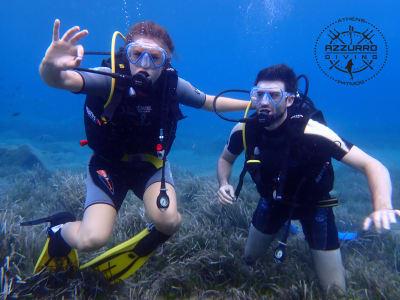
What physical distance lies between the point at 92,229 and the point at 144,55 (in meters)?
2.02

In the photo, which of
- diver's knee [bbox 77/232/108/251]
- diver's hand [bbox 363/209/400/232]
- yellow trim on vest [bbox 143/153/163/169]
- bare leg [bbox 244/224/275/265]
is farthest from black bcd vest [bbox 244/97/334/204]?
diver's knee [bbox 77/232/108/251]

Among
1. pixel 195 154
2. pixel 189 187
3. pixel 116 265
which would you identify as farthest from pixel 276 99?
pixel 195 154

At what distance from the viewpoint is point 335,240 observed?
12.2 feet

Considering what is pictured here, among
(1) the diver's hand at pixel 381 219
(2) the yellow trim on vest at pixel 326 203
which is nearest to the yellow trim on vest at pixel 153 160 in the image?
(2) the yellow trim on vest at pixel 326 203

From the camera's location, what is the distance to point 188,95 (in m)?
3.82

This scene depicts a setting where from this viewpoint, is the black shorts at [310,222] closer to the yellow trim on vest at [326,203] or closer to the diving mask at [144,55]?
the yellow trim on vest at [326,203]

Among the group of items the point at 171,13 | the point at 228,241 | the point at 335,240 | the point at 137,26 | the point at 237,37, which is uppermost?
the point at 237,37

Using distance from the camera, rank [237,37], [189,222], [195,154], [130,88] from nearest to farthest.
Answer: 1. [130,88]
2. [189,222]
3. [195,154]
4. [237,37]

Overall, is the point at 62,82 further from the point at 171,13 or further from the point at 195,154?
the point at 171,13

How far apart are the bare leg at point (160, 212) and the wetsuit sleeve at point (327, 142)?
1.82m

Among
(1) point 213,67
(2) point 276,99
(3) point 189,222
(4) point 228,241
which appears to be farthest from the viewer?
(1) point 213,67

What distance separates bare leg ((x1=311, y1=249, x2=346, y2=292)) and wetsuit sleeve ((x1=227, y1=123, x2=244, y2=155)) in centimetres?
176

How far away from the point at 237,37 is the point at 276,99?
143885mm

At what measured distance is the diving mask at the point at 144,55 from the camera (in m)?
3.11
